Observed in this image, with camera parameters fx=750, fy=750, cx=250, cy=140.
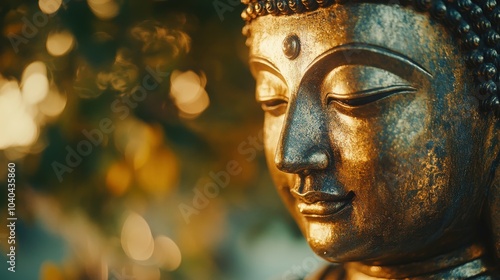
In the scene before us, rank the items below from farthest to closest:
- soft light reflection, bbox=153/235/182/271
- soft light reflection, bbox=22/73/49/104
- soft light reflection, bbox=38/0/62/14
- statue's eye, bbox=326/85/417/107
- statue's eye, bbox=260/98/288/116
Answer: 1. soft light reflection, bbox=153/235/182/271
2. soft light reflection, bbox=22/73/49/104
3. soft light reflection, bbox=38/0/62/14
4. statue's eye, bbox=260/98/288/116
5. statue's eye, bbox=326/85/417/107

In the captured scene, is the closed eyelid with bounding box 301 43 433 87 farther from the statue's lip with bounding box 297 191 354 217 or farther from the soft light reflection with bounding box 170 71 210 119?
the soft light reflection with bounding box 170 71 210 119

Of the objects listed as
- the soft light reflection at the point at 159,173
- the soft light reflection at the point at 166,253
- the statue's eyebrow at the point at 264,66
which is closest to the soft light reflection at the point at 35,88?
the soft light reflection at the point at 159,173

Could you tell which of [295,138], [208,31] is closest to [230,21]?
[208,31]

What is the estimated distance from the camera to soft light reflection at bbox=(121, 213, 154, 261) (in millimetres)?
1925

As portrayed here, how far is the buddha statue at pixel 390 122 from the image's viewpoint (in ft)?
3.36

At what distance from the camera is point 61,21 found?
1.72 m

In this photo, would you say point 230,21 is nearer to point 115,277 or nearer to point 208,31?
point 208,31

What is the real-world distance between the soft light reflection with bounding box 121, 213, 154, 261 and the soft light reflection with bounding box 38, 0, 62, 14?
0.55 m

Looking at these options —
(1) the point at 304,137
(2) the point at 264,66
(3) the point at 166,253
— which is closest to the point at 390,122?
(1) the point at 304,137

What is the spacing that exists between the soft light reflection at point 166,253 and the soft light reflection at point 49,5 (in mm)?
627

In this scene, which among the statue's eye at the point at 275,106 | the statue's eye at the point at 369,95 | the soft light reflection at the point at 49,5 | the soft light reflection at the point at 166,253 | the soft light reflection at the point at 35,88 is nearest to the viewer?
the statue's eye at the point at 369,95

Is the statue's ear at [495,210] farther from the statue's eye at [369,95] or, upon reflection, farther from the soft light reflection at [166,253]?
the soft light reflection at [166,253]

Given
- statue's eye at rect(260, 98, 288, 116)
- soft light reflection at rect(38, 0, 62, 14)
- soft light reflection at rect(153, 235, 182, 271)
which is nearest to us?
statue's eye at rect(260, 98, 288, 116)

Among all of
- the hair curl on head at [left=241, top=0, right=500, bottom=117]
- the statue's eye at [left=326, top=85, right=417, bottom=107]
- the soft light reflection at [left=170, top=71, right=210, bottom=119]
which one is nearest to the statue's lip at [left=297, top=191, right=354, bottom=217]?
the statue's eye at [left=326, top=85, right=417, bottom=107]
